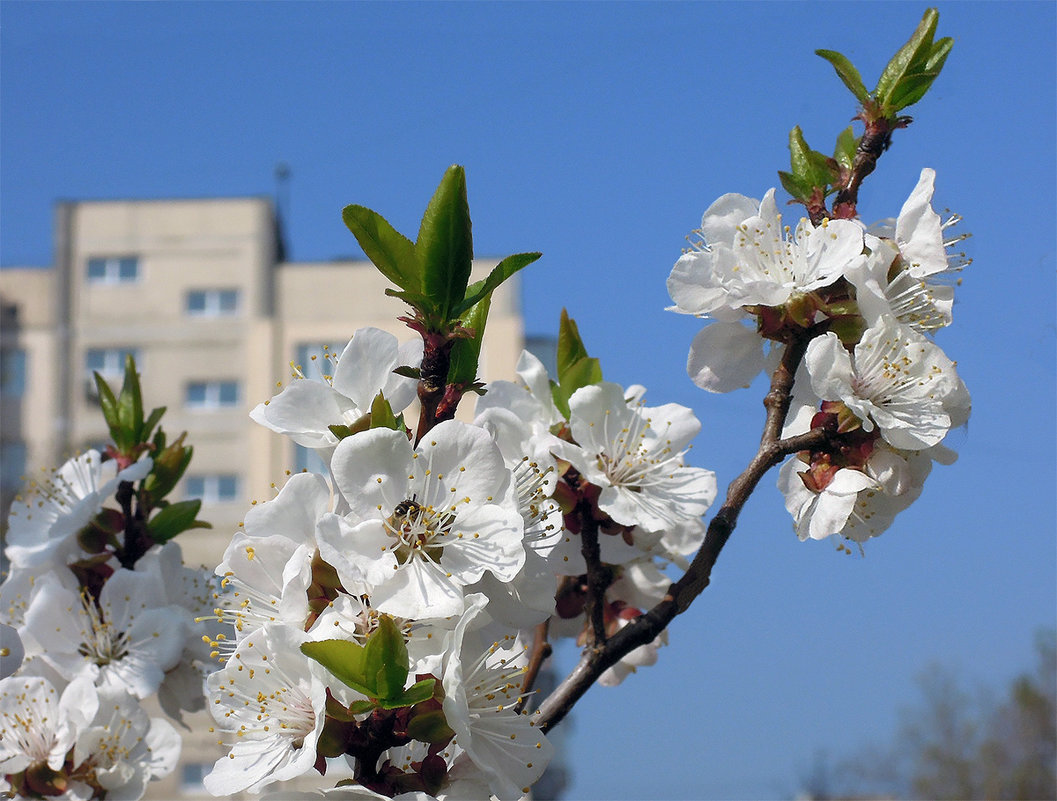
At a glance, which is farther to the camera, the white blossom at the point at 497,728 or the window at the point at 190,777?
the window at the point at 190,777

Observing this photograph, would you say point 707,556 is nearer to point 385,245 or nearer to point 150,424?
point 385,245

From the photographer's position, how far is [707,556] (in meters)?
1.01

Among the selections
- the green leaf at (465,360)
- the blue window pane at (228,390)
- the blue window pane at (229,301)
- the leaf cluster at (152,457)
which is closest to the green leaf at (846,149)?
the green leaf at (465,360)

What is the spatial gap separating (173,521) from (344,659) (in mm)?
Result: 729

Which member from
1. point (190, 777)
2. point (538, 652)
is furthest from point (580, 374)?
point (190, 777)

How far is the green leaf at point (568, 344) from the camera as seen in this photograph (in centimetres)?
124

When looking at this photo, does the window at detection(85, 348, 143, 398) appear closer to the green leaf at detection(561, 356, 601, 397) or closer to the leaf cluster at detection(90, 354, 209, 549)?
the leaf cluster at detection(90, 354, 209, 549)

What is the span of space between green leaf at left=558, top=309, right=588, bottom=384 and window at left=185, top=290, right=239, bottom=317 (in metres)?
15.6

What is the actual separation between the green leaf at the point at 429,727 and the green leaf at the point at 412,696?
0.05 metres

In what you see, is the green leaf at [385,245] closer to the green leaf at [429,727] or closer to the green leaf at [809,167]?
the green leaf at [429,727]

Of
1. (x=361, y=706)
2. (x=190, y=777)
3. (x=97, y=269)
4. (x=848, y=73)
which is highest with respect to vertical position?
(x=97, y=269)

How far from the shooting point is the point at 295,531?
2.88 feet

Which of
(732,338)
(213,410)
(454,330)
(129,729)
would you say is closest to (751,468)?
(732,338)

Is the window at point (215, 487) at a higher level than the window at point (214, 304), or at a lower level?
lower
